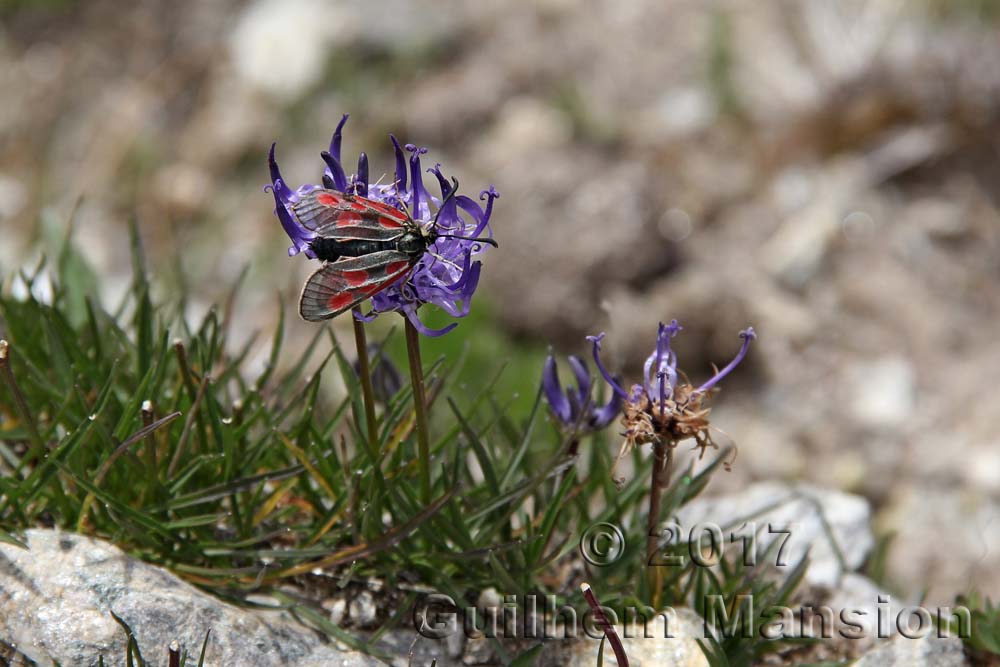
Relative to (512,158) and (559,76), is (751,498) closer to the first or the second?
(512,158)

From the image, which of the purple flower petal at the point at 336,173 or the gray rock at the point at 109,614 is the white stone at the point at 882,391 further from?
the purple flower petal at the point at 336,173

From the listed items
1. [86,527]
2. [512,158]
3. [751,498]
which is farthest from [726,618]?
[512,158]

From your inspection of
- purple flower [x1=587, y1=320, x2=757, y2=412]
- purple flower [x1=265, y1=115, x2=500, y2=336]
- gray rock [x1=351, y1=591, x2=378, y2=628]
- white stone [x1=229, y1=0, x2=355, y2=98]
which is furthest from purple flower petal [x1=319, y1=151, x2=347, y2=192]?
white stone [x1=229, y1=0, x2=355, y2=98]

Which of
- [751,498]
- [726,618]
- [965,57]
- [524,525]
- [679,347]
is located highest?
[965,57]

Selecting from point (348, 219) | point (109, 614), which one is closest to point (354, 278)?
point (348, 219)

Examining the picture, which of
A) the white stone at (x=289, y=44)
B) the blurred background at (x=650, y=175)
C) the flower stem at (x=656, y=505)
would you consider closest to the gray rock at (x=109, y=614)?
the flower stem at (x=656, y=505)

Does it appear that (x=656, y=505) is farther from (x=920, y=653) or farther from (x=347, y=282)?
A: (x=347, y=282)
